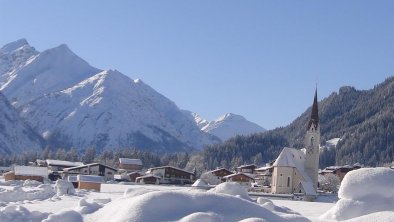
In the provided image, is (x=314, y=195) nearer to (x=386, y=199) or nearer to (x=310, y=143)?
(x=310, y=143)

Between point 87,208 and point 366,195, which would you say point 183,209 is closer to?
point 87,208

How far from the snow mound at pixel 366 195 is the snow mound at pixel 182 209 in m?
4.27

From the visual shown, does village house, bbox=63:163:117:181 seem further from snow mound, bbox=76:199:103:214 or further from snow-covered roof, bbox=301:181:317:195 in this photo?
snow mound, bbox=76:199:103:214

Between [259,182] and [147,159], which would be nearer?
[259,182]

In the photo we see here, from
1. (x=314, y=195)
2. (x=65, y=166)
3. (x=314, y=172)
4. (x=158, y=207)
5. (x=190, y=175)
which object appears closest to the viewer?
(x=158, y=207)

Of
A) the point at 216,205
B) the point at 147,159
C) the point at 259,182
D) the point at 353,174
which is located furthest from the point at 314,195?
the point at 147,159

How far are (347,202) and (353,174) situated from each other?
1.34 metres

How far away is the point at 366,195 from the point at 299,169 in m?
66.7

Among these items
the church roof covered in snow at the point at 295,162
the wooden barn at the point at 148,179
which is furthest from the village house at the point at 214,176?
the church roof covered in snow at the point at 295,162

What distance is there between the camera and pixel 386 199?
1096 inches

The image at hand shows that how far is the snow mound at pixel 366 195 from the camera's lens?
27.7 meters

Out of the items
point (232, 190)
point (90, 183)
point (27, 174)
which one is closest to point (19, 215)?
point (232, 190)

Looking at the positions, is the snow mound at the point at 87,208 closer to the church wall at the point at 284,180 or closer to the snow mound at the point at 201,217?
the snow mound at the point at 201,217

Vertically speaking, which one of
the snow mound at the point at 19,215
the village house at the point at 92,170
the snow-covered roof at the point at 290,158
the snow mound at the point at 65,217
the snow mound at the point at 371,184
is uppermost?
the snow-covered roof at the point at 290,158
